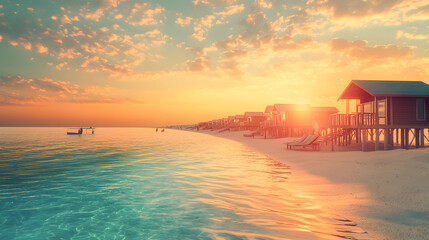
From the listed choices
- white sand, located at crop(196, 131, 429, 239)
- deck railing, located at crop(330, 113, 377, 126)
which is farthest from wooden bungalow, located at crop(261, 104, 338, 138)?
white sand, located at crop(196, 131, 429, 239)

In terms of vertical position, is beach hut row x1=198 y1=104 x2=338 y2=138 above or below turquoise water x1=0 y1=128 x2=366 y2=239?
above

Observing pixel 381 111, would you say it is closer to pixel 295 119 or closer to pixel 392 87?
pixel 392 87

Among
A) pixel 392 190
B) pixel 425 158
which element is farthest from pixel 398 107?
pixel 392 190

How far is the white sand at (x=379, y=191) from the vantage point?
6.31 metres

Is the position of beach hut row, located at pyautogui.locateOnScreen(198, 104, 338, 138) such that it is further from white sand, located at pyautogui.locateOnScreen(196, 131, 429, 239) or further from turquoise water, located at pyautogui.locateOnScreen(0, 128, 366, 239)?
turquoise water, located at pyautogui.locateOnScreen(0, 128, 366, 239)

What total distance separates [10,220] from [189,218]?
18.4ft

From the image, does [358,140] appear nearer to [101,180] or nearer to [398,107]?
[398,107]

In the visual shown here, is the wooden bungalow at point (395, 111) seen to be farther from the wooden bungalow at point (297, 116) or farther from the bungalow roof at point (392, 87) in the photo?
the wooden bungalow at point (297, 116)

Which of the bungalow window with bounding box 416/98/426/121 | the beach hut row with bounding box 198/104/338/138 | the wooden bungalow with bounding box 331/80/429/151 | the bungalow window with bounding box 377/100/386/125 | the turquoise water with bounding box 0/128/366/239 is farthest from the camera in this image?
the beach hut row with bounding box 198/104/338/138

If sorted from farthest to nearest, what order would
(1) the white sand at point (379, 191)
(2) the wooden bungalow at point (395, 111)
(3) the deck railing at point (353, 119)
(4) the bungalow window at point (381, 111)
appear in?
(4) the bungalow window at point (381, 111)
(3) the deck railing at point (353, 119)
(2) the wooden bungalow at point (395, 111)
(1) the white sand at point (379, 191)

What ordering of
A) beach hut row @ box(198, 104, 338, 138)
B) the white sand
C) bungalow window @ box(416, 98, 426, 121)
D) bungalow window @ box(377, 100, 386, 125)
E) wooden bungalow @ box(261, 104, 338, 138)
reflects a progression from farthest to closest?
wooden bungalow @ box(261, 104, 338, 138), beach hut row @ box(198, 104, 338, 138), bungalow window @ box(377, 100, 386, 125), bungalow window @ box(416, 98, 426, 121), the white sand

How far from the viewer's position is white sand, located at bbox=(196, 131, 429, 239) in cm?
631

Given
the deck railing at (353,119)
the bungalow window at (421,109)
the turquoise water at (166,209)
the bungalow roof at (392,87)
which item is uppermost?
the bungalow roof at (392,87)

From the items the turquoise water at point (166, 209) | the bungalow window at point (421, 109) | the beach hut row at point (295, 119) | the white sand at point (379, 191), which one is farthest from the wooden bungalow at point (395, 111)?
the beach hut row at point (295, 119)
